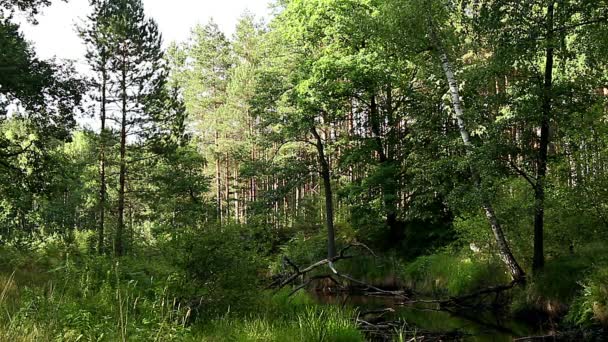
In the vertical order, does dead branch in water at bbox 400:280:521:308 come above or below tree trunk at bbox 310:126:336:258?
below

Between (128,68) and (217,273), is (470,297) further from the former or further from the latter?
(128,68)

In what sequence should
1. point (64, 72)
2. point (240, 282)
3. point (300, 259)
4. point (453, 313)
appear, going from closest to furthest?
point (240, 282) < point (453, 313) < point (64, 72) < point (300, 259)

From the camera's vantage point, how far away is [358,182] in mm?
20766

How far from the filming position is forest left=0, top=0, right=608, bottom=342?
7.39 metres

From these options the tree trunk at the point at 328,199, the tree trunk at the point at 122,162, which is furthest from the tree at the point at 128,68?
the tree trunk at the point at 328,199

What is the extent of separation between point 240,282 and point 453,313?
6652 mm

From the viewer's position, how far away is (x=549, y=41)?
9.47 meters

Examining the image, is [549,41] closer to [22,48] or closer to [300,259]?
[22,48]

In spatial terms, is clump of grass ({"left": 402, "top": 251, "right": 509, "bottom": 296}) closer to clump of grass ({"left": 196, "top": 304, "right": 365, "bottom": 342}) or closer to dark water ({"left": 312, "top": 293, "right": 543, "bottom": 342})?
dark water ({"left": 312, "top": 293, "right": 543, "bottom": 342})

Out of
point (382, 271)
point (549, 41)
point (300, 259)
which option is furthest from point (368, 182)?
point (549, 41)

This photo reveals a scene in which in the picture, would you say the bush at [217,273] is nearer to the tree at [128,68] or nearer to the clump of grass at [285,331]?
the clump of grass at [285,331]

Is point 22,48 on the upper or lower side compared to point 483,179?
upper

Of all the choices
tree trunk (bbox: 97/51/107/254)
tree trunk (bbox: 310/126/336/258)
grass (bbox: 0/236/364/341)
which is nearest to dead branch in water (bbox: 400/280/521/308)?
grass (bbox: 0/236/364/341)

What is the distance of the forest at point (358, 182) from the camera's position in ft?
24.2
